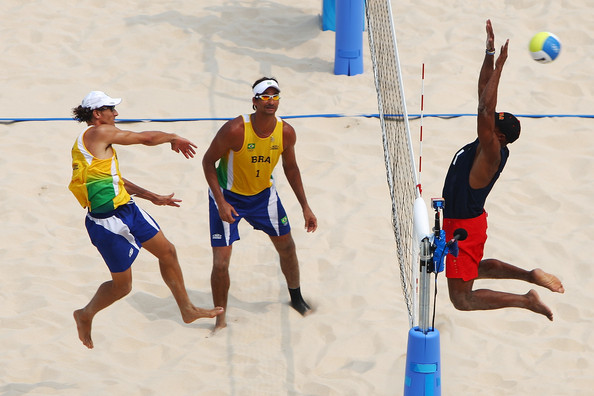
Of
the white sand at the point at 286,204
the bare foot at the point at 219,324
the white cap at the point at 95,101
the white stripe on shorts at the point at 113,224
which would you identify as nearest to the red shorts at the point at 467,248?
the white sand at the point at 286,204

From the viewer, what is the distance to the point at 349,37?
923cm

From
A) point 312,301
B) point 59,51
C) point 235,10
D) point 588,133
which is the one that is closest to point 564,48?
point 588,133

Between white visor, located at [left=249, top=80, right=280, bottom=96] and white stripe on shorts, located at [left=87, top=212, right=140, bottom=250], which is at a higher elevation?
white visor, located at [left=249, top=80, right=280, bottom=96]

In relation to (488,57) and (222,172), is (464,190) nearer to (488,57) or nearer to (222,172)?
Result: (488,57)

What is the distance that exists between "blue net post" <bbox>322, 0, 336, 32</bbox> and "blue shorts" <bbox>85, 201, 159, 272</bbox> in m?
5.69

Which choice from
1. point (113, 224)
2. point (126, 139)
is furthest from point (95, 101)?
point (113, 224)

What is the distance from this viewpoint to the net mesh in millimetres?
5465

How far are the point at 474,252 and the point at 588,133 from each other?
3.67m

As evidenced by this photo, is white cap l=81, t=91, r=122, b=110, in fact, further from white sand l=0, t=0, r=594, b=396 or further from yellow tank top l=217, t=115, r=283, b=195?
white sand l=0, t=0, r=594, b=396

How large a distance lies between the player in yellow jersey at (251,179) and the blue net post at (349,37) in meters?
3.85

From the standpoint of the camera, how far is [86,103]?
→ 4723 millimetres

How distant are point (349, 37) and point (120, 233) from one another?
505cm

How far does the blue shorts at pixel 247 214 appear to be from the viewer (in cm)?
548

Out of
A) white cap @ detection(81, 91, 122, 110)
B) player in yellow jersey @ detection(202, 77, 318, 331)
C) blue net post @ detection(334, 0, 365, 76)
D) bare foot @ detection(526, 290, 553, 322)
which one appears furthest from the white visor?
→ blue net post @ detection(334, 0, 365, 76)
